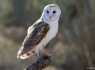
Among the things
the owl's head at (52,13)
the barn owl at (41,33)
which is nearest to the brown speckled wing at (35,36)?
the barn owl at (41,33)

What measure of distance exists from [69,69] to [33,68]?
9.49 meters

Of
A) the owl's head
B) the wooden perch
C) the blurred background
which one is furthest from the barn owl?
the blurred background

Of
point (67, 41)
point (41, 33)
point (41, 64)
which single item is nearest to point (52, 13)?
point (41, 33)

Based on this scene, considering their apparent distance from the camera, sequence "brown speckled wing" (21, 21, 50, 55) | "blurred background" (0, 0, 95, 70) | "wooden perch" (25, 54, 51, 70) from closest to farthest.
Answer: "wooden perch" (25, 54, 51, 70)
"brown speckled wing" (21, 21, 50, 55)
"blurred background" (0, 0, 95, 70)

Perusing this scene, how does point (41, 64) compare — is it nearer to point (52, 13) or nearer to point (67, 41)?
point (52, 13)

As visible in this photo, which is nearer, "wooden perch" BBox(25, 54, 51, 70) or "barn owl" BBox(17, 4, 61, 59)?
"wooden perch" BBox(25, 54, 51, 70)

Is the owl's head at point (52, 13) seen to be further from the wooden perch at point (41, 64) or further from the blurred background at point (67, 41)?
the blurred background at point (67, 41)

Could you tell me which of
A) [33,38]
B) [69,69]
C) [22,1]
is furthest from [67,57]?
[33,38]

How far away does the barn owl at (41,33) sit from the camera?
185 inches

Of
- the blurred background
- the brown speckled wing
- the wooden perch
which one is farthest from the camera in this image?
the blurred background

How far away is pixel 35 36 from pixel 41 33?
0.10 metres

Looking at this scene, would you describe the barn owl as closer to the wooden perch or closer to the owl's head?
the owl's head

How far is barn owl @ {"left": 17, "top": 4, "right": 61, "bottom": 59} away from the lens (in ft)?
15.4

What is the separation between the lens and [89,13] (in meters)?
11.4
